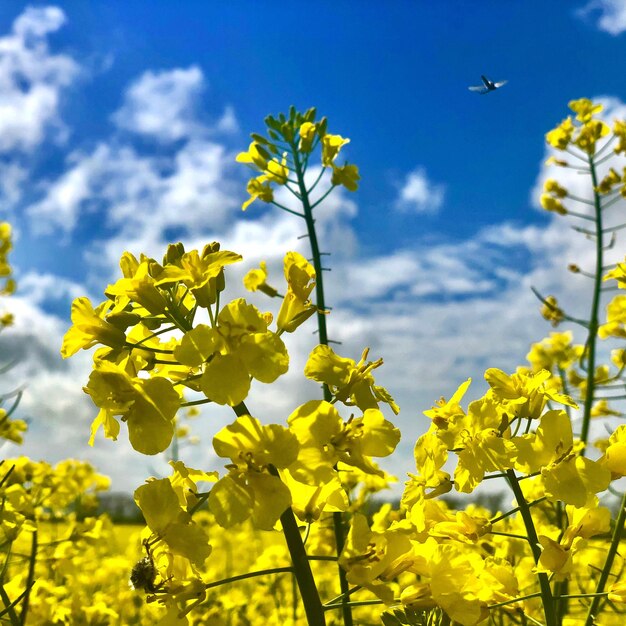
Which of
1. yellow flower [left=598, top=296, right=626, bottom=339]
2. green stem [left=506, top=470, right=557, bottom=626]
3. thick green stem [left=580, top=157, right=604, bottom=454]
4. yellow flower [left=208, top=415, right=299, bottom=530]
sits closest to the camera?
yellow flower [left=208, top=415, right=299, bottom=530]

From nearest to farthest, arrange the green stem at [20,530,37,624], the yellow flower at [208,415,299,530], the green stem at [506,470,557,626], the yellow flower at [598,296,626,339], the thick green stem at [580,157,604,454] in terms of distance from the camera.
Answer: the yellow flower at [208,415,299,530], the green stem at [506,470,557,626], the green stem at [20,530,37,624], the yellow flower at [598,296,626,339], the thick green stem at [580,157,604,454]

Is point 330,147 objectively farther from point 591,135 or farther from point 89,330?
point 591,135

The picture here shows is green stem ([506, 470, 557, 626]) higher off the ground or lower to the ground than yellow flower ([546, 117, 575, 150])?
lower

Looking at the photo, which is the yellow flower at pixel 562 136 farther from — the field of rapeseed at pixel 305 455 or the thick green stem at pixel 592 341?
the field of rapeseed at pixel 305 455

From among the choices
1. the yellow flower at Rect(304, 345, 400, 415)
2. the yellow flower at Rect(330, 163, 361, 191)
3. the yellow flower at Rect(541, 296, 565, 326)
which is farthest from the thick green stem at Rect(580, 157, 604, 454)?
the yellow flower at Rect(304, 345, 400, 415)

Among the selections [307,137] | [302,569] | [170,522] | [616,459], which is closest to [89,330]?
[170,522]

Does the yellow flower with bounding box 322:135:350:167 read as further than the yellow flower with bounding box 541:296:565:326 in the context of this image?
No

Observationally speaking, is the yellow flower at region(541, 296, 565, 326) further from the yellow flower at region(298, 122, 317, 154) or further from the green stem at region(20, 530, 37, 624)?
the green stem at region(20, 530, 37, 624)

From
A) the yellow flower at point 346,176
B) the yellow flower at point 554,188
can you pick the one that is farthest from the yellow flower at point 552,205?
the yellow flower at point 346,176

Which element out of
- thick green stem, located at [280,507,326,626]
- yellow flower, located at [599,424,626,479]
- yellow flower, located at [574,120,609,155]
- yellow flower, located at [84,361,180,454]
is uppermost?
yellow flower, located at [574,120,609,155]

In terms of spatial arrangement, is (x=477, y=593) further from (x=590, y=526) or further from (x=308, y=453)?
(x=308, y=453)

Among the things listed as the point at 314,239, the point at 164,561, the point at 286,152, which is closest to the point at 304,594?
the point at 164,561
